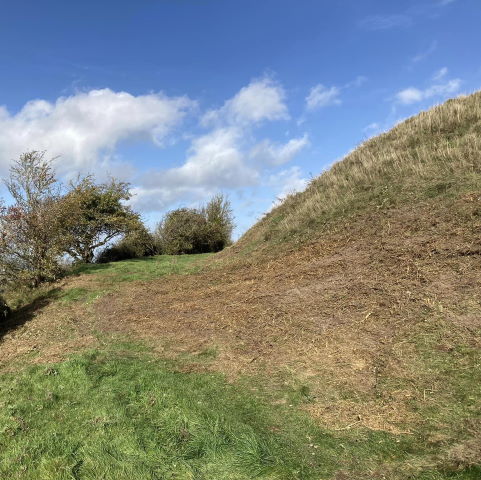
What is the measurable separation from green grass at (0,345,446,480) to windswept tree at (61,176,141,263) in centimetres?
1964

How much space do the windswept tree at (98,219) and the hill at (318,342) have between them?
9.92 meters

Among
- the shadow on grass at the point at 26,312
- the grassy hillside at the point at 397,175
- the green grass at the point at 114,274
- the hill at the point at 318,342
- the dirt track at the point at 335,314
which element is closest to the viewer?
the hill at the point at 318,342

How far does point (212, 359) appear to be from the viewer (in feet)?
28.0

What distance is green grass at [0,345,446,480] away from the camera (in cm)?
484

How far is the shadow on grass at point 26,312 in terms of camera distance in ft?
45.2

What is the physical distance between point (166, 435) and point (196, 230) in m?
26.8

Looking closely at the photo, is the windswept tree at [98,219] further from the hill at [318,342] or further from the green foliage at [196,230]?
the hill at [318,342]

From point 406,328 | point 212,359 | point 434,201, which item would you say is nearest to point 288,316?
point 212,359

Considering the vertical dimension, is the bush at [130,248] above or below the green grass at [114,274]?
above

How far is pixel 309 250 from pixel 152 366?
24.6ft

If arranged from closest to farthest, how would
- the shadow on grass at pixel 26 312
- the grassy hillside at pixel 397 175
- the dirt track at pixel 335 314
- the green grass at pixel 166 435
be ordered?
the green grass at pixel 166 435 → the dirt track at pixel 335 314 → the grassy hillside at pixel 397 175 → the shadow on grass at pixel 26 312

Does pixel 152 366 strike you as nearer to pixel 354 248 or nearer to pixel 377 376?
pixel 377 376

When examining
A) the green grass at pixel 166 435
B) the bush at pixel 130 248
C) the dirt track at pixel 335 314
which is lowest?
the green grass at pixel 166 435

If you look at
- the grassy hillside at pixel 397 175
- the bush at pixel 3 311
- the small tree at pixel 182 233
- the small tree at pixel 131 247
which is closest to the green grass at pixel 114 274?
the bush at pixel 3 311
